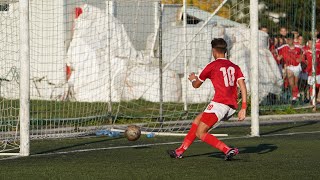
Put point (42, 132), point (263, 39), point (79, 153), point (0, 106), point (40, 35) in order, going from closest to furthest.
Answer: point (79, 153) → point (42, 132) → point (0, 106) → point (40, 35) → point (263, 39)

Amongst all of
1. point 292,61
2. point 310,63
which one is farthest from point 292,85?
point 310,63

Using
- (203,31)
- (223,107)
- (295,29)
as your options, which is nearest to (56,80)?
(203,31)

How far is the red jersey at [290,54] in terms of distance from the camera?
24972mm

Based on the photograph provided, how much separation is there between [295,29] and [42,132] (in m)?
10.3

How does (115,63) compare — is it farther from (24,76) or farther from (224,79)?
(224,79)

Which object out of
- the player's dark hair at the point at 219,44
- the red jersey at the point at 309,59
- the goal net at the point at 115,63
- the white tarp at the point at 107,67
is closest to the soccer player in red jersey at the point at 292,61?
the red jersey at the point at 309,59

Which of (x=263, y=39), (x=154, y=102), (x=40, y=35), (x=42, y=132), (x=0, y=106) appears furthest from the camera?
(x=263, y=39)

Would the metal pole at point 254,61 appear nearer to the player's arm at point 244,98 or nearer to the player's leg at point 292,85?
the player's arm at point 244,98

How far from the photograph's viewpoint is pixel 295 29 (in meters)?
25.4

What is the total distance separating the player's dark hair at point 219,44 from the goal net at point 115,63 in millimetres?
5332

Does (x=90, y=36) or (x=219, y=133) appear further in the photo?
(x=90, y=36)

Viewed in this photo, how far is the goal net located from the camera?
63.2ft

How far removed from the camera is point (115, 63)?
22.6 meters

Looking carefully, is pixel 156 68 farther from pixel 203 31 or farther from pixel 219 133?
pixel 219 133
